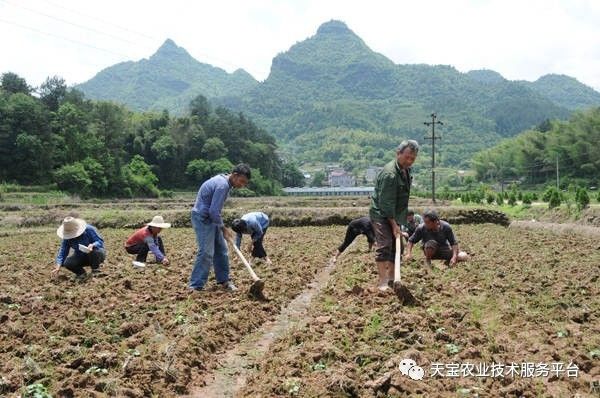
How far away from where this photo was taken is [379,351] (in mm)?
5035

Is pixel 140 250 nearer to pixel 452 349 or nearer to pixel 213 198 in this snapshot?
pixel 213 198

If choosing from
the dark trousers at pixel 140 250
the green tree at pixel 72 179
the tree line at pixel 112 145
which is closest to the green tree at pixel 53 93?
the tree line at pixel 112 145

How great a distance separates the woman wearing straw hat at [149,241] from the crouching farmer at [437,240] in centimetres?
469

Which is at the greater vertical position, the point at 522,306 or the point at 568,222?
the point at 522,306

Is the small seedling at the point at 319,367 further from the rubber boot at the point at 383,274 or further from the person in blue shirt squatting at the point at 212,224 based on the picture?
the person in blue shirt squatting at the point at 212,224

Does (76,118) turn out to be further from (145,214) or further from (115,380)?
(115,380)

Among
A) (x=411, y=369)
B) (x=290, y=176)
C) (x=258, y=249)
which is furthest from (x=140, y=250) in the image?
(x=290, y=176)

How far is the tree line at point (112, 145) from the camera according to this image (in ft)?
198

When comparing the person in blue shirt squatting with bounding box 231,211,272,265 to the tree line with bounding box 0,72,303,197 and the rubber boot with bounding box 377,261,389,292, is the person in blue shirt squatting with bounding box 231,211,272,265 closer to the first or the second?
the rubber boot with bounding box 377,261,389,292

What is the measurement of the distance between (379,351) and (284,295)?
3.81 metres

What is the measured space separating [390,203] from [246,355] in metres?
2.78

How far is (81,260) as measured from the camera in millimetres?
9820

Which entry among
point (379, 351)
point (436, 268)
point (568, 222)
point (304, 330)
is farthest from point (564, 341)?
point (568, 222)

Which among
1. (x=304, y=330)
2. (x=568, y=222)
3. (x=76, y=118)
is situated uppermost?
(x=76, y=118)
